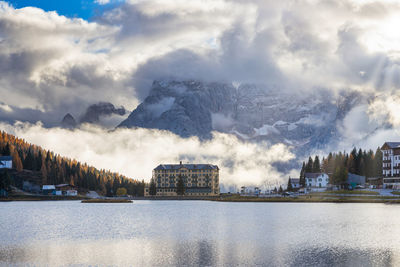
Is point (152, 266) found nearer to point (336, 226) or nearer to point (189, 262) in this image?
point (189, 262)

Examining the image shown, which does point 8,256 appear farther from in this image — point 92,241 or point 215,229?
point 215,229

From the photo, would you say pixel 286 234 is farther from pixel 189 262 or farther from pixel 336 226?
pixel 189 262

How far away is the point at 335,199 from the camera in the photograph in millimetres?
195625

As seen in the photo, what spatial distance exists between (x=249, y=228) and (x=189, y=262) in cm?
3608

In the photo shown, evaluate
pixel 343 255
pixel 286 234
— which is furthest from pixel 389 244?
pixel 286 234

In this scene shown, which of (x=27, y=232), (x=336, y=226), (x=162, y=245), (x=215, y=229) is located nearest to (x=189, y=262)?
(x=162, y=245)

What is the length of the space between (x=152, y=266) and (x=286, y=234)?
106 feet

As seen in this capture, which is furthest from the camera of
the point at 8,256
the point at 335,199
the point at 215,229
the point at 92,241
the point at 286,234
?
the point at 335,199

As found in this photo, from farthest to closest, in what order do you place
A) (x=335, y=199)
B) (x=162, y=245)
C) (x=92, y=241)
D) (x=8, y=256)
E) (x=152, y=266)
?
(x=335, y=199), (x=92, y=241), (x=162, y=245), (x=8, y=256), (x=152, y=266)

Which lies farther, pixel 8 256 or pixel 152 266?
pixel 8 256

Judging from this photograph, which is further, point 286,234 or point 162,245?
point 286,234

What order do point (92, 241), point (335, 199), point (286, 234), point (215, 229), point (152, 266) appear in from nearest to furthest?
1. point (152, 266)
2. point (92, 241)
3. point (286, 234)
4. point (215, 229)
5. point (335, 199)

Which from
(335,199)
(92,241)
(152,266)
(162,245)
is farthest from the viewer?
(335,199)

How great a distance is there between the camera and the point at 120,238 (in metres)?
68.9
